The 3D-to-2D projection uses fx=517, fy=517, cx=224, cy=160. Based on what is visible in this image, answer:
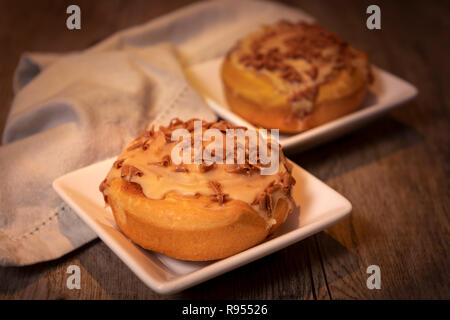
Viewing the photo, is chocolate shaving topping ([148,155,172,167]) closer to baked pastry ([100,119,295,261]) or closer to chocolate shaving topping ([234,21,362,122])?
baked pastry ([100,119,295,261])

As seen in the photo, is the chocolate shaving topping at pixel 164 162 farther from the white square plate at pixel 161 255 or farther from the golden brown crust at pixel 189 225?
the white square plate at pixel 161 255

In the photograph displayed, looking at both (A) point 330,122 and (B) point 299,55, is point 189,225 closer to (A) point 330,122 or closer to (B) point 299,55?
(A) point 330,122

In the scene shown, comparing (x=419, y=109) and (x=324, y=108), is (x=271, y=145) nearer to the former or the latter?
(x=324, y=108)

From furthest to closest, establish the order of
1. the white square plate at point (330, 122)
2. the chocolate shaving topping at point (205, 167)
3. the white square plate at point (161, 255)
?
the white square plate at point (330, 122), the chocolate shaving topping at point (205, 167), the white square plate at point (161, 255)

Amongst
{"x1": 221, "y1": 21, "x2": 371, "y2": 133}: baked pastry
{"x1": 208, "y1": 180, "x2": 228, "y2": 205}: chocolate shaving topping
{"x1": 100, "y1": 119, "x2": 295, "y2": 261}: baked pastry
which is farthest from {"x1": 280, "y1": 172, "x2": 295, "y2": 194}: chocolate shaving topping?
{"x1": 221, "y1": 21, "x2": 371, "y2": 133}: baked pastry

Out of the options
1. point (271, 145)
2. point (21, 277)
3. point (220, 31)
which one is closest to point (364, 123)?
point (271, 145)

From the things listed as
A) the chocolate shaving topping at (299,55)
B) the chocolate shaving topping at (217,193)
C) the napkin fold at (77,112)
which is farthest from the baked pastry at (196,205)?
the chocolate shaving topping at (299,55)

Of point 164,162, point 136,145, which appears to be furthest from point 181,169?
point 136,145
